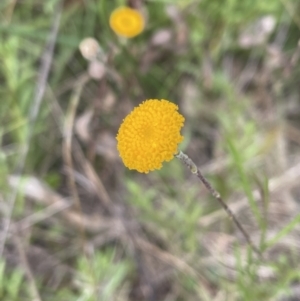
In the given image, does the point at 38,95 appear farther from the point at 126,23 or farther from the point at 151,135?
the point at 151,135

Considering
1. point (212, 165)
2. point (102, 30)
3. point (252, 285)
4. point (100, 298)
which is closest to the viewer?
point (252, 285)

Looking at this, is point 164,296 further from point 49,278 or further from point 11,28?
point 11,28

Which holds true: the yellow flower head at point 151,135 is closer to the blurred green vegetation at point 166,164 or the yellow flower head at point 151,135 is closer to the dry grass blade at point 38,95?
the blurred green vegetation at point 166,164

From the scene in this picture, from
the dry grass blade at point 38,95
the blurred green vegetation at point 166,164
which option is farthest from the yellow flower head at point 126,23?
the dry grass blade at point 38,95

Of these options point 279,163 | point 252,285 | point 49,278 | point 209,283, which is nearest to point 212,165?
point 279,163

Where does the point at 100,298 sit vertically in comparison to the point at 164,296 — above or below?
above

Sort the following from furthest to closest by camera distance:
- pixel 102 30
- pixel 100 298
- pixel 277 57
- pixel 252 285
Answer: pixel 102 30 → pixel 277 57 → pixel 100 298 → pixel 252 285

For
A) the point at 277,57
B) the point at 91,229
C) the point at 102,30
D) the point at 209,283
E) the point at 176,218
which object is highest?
the point at 102,30

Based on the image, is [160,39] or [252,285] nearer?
[252,285]
